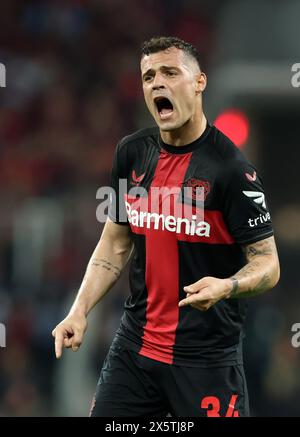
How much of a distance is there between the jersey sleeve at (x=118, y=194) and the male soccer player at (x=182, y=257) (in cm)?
10

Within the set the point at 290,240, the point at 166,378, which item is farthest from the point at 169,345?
the point at 290,240

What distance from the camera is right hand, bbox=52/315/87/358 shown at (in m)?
4.11

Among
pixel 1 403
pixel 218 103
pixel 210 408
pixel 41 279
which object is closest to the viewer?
pixel 210 408

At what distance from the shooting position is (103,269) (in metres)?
4.56

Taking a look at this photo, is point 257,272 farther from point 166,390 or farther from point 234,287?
point 166,390

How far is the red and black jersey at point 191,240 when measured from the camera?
162 inches

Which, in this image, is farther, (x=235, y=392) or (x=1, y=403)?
(x=1, y=403)

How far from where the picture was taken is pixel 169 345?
4.24m
